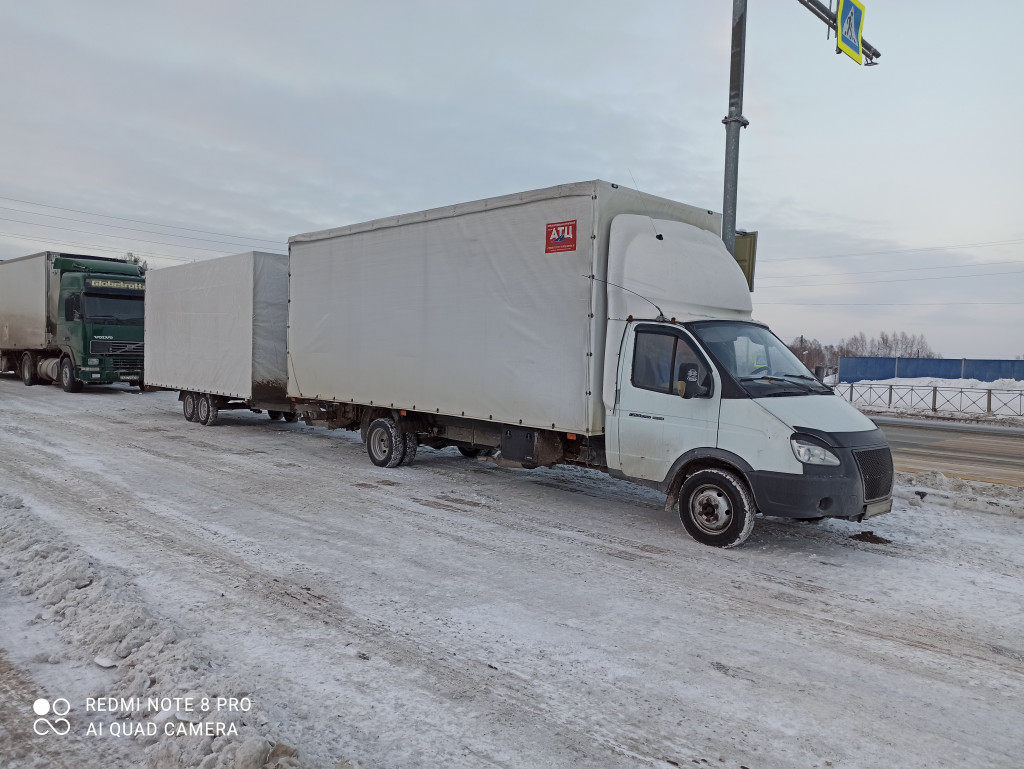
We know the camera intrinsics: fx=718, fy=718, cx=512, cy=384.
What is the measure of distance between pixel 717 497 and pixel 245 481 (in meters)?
6.14

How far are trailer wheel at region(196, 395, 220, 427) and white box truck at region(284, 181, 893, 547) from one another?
577cm

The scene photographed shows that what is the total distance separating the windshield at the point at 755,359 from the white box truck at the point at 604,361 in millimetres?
22

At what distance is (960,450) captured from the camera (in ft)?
52.2

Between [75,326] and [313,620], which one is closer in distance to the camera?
[313,620]

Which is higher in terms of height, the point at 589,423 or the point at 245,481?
the point at 589,423

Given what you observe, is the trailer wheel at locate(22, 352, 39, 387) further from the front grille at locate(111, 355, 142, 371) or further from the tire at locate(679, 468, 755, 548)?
the tire at locate(679, 468, 755, 548)

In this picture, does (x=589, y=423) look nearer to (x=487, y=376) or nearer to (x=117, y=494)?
(x=487, y=376)

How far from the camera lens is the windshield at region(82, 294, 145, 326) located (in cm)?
2205

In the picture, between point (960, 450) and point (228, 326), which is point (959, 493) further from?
point (228, 326)

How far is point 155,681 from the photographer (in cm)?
390

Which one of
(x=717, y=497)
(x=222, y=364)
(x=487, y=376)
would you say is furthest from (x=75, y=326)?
(x=717, y=497)

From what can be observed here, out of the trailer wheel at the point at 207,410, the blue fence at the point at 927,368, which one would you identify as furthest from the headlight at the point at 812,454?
the blue fence at the point at 927,368

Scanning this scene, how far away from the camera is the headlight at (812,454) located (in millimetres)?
6496

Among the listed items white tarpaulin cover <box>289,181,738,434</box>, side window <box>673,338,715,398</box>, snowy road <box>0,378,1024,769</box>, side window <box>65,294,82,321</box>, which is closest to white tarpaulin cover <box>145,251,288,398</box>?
white tarpaulin cover <box>289,181,738,434</box>
